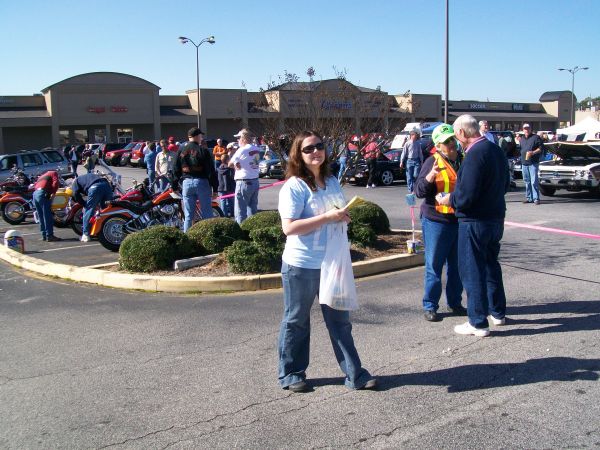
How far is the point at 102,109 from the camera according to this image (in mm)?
52750

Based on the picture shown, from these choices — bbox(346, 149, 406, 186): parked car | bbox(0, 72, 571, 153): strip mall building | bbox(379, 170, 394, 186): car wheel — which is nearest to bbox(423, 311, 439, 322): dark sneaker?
bbox(346, 149, 406, 186): parked car

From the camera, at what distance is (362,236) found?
8.40m

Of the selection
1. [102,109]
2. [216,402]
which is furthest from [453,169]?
[102,109]

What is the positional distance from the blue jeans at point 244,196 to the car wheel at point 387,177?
12695 millimetres

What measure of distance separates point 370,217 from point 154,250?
328 cm

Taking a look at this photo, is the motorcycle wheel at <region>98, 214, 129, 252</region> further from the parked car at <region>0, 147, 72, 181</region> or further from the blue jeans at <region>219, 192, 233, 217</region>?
the parked car at <region>0, 147, 72, 181</region>

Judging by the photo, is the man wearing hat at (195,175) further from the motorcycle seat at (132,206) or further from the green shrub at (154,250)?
the green shrub at (154,250)

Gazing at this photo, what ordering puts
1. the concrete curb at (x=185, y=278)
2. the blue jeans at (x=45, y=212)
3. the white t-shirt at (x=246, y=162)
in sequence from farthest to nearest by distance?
the blue jeans at (x=45, y=212) → the white t-shirt at (x=246, y=162) → the concrete curb at (x=185, y=278)

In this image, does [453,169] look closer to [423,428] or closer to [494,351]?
[494,351]

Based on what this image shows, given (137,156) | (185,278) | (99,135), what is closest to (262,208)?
(185,278)

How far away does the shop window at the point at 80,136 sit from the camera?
2119 inches

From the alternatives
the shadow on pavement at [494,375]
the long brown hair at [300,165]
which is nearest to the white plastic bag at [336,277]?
the long brown hair at [300,165]

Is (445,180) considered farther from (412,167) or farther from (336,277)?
(412,167)

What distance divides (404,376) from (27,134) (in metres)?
53.5
